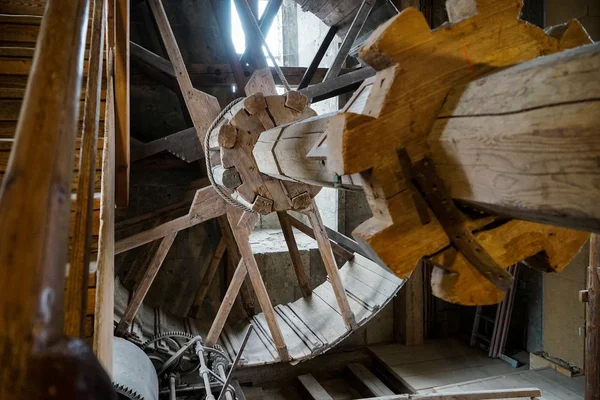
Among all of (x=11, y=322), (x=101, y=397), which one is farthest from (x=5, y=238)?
(x=101, y=397)

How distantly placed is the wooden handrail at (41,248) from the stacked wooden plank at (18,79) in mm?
889

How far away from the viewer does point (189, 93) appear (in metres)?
4.12

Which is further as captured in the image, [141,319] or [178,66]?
[141,319]

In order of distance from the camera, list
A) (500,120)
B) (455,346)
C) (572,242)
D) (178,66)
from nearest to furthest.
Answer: (500,120) → (572,242) → (178,66) → (455,346)

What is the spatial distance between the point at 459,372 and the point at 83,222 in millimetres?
6064

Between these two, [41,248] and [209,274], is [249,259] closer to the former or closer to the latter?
[209,274]

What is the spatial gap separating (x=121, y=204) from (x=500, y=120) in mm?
4024

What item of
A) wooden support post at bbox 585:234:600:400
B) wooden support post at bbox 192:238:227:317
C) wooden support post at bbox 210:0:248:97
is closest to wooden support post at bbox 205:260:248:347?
wooden support post at bbox 192:238:227:317

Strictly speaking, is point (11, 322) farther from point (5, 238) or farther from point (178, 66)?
point (178, 66)

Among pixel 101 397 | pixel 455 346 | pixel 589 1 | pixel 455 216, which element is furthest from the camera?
pixel 455 346

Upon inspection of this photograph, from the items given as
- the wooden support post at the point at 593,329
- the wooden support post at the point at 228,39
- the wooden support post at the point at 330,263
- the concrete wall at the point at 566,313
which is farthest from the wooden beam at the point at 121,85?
the concrete wall at the point at 566,313

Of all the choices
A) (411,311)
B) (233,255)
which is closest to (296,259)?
(233,255)

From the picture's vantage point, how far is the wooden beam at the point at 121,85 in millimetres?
3484

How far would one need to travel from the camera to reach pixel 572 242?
1307mm
